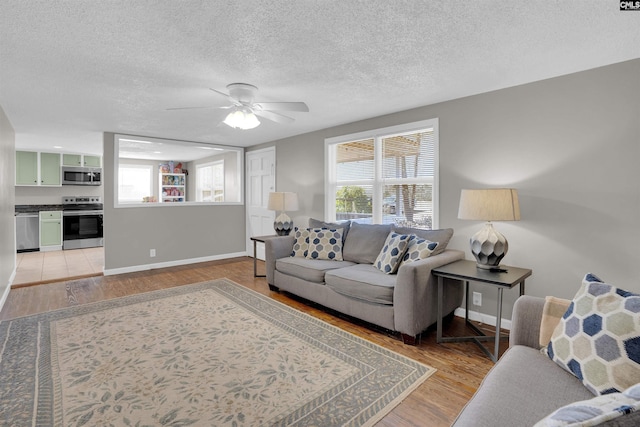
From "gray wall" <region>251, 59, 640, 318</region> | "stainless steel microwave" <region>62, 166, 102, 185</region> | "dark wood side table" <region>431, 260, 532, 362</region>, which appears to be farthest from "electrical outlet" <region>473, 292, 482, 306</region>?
"stainless steel microwave" <region>62, 166, 102, 185</region>

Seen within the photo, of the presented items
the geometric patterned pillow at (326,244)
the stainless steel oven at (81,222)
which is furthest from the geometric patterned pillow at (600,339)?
the stainless steel oven at (81,222)

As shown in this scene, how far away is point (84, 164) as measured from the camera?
7.55 metres

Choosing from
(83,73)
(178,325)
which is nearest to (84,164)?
(83,73)

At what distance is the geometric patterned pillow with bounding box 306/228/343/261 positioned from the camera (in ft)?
12.7

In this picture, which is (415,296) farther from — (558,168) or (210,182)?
(210,182)

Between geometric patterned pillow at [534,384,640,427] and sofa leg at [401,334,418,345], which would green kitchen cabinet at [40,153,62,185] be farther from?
geometric patterned pillow at [534,384,640,427]

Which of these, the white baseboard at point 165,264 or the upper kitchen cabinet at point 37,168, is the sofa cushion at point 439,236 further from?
the upper kitchen cabinet at point 37,168

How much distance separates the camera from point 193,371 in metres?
2.28

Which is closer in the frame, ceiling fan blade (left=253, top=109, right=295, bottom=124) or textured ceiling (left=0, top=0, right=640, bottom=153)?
textured ceiling (left=0, top=0, right=640, bottom=153)

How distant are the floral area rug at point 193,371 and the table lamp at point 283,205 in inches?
70.1

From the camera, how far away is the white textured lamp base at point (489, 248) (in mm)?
2656

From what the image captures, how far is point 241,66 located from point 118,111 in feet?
7.33

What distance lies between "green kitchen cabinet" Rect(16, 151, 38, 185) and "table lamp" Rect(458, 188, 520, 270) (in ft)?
28.1

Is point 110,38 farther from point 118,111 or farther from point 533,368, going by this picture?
point 533,368
